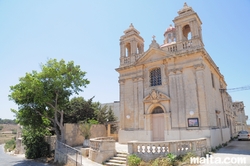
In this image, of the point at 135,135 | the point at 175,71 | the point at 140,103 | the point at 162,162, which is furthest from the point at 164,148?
the point at 175,71

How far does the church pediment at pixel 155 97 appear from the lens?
14.6 metres

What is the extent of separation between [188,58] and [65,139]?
12.6 metres

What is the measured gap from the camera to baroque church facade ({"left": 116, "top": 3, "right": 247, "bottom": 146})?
1313 cm

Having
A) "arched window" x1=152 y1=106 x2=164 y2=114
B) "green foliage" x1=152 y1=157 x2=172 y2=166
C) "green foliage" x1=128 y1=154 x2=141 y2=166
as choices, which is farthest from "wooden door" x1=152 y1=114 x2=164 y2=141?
"green foliage" x1=152 y1=157 x2=172 y2=166

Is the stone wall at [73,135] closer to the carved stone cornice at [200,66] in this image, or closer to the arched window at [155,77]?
the arched window at [155,77]

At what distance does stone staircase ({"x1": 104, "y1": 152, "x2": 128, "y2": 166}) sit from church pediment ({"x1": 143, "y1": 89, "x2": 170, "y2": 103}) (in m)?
5.33

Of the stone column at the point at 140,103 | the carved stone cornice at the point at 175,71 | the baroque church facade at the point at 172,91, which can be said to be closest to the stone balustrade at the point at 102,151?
the baroque church facade at the point at 172,91

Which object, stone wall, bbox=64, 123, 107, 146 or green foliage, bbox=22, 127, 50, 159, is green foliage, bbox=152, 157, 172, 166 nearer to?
stone wall, bbox=64, 123, 107, 146

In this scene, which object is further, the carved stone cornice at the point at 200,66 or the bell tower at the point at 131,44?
the bell tower at the point at 131,44

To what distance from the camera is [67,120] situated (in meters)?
20.1

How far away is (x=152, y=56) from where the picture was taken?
16.1 metres

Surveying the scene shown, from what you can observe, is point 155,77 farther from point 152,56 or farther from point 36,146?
point 36,146

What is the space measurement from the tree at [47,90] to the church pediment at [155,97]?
5.82 m

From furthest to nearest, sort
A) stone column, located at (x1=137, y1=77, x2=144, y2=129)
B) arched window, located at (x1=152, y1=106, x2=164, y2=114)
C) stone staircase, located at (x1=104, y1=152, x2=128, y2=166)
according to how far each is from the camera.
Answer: stone column, located at (x1=137, y1=77, x2=144, y2=129) < arched window, located at (x1=152, y1=106, x2=164, y2=114) < stone staircase, located at (x1=104, y1=152, x2=128, y2=166)
